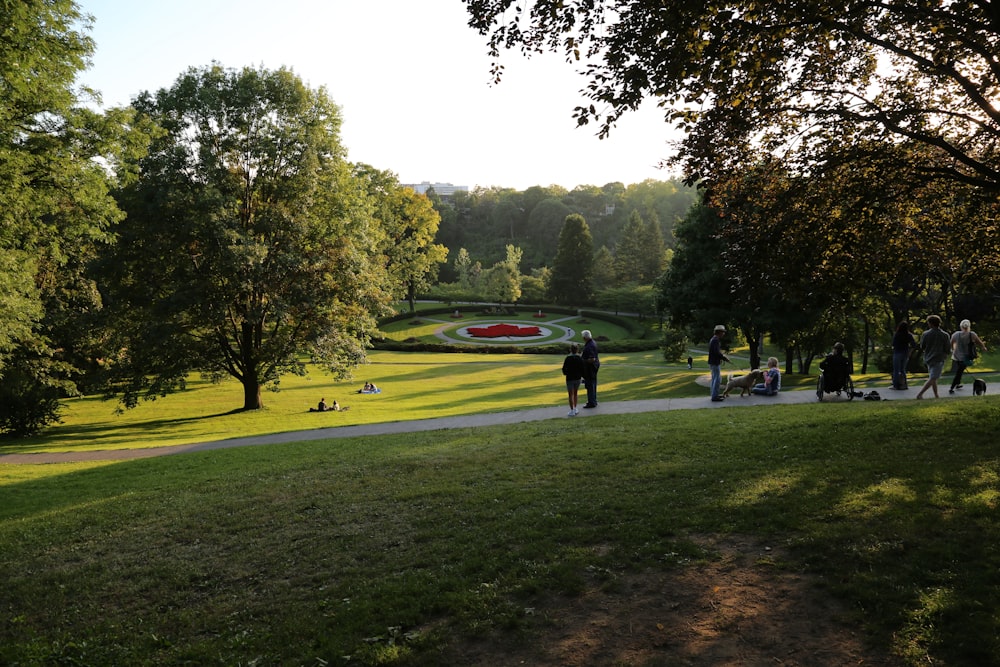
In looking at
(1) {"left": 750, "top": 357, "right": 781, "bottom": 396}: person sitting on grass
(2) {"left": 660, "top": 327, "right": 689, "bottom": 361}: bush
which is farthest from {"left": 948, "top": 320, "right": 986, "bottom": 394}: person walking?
(2) {"left": 660, "top": 327, "right": 689, "bottom": 361}: bush

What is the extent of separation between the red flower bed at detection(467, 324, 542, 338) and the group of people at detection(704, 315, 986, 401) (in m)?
38.9

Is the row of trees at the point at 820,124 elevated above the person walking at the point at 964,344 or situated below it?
above

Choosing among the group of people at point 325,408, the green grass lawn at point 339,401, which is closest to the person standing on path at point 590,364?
the green grass lawn at point 339,401

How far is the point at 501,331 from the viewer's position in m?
54.6

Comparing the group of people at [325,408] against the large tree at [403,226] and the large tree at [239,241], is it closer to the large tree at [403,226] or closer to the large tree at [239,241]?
the large tree at [239,241]

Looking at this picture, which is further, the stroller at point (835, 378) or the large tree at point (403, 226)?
the large tree at point (403, 226)

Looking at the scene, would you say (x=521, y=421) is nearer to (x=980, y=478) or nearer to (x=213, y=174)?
(x=980, y=478)

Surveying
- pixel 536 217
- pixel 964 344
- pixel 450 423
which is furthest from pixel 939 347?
pixel 536 217

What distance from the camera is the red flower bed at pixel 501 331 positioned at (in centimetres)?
5406

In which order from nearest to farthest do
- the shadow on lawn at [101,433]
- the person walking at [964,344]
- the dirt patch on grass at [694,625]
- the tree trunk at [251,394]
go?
the dirt patch on grass at [694,625]
the person walking at [964,344]
the shadow on lawn at [101,433]
the tree trunk at [251,394]

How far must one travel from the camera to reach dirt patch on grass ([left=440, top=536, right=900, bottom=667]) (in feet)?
13.4

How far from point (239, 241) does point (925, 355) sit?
19156 millimetres

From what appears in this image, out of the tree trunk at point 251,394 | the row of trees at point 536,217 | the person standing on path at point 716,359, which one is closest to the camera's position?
the person standing on path at point 716,359

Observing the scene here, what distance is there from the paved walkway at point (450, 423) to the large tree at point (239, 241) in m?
6.24
